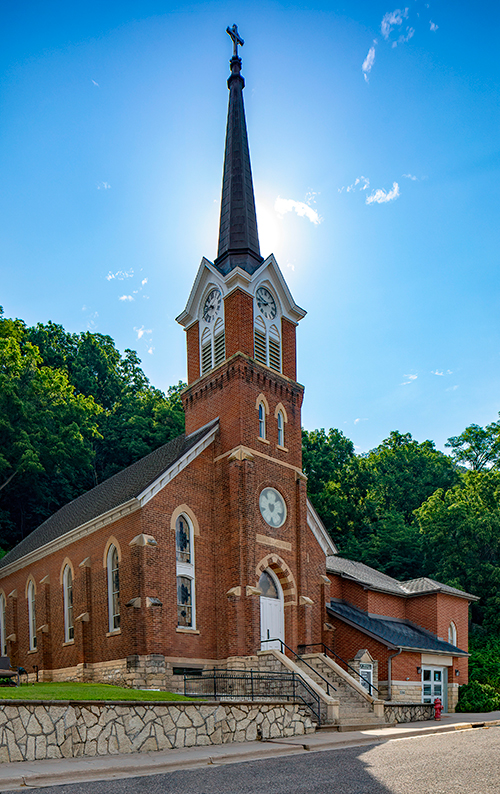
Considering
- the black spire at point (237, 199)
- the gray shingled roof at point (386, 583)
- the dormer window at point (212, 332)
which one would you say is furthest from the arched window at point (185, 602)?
the black spire at point (237, 199)

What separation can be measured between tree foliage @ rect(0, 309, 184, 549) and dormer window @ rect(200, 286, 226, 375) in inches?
642

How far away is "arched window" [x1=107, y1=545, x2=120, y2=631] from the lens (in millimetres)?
23375

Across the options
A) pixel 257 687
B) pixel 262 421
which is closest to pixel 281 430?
pixel 262 421

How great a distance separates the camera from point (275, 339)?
28406 millimetres

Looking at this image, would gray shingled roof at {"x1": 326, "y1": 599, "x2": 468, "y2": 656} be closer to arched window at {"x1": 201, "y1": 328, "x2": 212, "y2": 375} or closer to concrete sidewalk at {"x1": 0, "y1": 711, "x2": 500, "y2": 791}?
concrete sidewalk at {"x1": 0, "y1": 711, "x2": 500, "y2": 791}

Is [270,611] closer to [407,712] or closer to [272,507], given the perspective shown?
[272,507]

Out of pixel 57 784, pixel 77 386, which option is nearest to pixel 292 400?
pixel 57 784

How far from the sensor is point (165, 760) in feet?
41.8

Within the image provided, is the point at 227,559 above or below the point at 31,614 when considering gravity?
above

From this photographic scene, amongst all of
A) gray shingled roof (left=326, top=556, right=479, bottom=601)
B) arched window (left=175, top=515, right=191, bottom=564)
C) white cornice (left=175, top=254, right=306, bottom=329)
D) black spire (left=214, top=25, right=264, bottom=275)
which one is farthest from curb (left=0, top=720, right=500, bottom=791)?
black spire (left=214, top=25, right=264, bottom=275)

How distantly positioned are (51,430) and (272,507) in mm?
22225

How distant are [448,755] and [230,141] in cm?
2730

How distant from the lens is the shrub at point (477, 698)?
2827 cm

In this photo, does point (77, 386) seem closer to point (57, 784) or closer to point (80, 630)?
point (80, 630)
